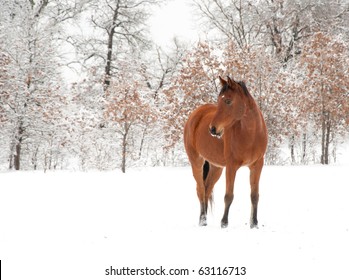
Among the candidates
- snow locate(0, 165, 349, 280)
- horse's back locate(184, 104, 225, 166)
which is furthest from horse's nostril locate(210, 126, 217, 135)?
snow locate(0, 165, 349, 280)

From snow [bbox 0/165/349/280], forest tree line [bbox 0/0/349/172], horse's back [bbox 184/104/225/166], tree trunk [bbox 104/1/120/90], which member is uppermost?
tree trunk [bbox 104/1/120/90]

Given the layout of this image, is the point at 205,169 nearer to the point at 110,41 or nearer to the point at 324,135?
the point at 324,135

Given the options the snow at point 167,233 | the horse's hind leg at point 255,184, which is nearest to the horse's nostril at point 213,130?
the horse's hind leg at point 255,184

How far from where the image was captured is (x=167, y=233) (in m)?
5.80

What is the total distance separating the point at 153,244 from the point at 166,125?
1653cm

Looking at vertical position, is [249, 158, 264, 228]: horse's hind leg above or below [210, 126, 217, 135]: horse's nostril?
below

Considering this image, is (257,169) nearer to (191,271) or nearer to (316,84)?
(191,271)

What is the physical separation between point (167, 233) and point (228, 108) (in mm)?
1826

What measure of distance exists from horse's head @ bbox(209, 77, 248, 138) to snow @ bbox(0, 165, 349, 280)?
1395mm

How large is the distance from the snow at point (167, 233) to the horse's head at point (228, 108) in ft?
4.58

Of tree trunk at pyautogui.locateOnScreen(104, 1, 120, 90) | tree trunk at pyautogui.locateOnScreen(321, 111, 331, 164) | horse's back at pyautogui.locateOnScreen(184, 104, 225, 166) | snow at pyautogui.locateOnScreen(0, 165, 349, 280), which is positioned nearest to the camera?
snow at pyautogui.locateOnScreen(0, 165, 349, 280)

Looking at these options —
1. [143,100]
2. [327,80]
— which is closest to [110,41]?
[143,100]

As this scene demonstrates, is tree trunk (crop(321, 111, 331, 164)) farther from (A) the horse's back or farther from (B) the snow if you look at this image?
(A) the horse's back

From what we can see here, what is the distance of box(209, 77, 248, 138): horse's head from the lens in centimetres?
580
